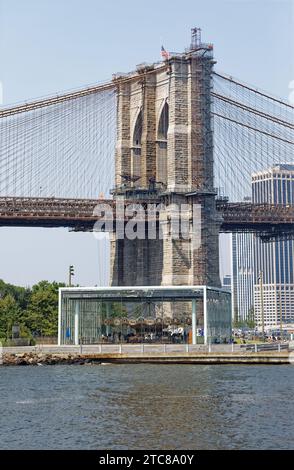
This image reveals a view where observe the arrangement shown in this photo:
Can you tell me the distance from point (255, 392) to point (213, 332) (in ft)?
119

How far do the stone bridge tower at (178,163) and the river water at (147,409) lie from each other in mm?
33326

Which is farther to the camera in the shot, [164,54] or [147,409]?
[164,54]

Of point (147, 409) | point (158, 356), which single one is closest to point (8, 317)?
point (158, 356)

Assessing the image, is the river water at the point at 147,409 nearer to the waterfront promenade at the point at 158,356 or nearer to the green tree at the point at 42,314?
the waterfront promenade at the point at 158,356

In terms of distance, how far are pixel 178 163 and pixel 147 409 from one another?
58518 millimetres

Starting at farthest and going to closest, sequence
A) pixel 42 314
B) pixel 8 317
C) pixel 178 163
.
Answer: pixel 42 314 < pixel 8 317 < pixel 178 163

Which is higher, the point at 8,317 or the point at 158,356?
the point at 8,317

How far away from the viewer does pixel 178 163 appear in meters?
102

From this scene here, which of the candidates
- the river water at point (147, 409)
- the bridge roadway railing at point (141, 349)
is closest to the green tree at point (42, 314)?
the bridge roadway railing at point (141, 349)

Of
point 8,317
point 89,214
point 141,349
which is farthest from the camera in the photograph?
point 8,317

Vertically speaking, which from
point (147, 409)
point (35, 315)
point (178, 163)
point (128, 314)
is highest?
point (178, 163)

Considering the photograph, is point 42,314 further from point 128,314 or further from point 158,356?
point 158,356

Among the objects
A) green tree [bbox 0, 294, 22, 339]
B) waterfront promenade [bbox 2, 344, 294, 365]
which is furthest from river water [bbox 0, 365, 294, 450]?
green tree [bbox 0, 294, 22, 339]

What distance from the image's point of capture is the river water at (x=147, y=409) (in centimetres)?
3759
